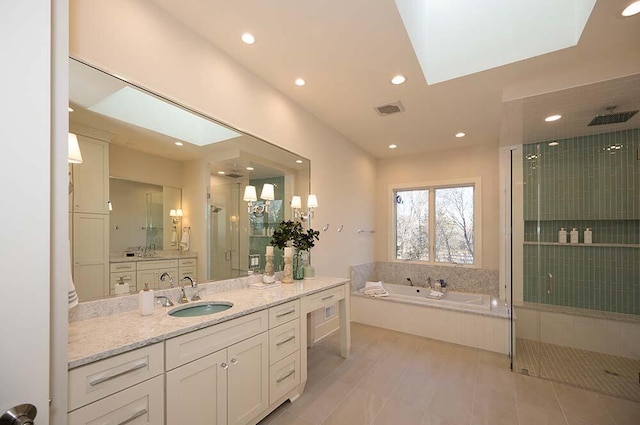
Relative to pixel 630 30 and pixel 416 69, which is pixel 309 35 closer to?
pixel 416 69

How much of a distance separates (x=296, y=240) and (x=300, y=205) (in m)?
0.46

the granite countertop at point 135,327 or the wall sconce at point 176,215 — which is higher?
the wall sconce at point 176,215

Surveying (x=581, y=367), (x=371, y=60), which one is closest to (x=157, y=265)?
(x=371, y=60)

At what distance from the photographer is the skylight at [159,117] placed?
1.72 m

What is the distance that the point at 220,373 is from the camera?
166cm

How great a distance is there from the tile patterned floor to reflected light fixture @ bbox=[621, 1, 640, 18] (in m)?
2.94

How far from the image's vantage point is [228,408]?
5.57ft

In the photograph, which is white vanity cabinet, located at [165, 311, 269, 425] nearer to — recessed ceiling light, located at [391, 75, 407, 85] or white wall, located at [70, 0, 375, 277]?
white wall, located at [70, 0, 375, 277]

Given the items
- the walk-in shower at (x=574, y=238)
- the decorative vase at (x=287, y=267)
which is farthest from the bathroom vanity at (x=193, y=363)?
the walk-in shower at (x=574, y=238)

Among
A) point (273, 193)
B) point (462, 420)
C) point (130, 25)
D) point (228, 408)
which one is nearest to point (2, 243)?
point (228, 408)

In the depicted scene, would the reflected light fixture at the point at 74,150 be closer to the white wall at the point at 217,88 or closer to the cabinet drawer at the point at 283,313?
the white wall at the point at 217,88

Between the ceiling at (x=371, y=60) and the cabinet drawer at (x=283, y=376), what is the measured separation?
2.44 meters

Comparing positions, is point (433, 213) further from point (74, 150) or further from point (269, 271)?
point (74, 150)

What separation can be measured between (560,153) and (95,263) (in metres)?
4.97
